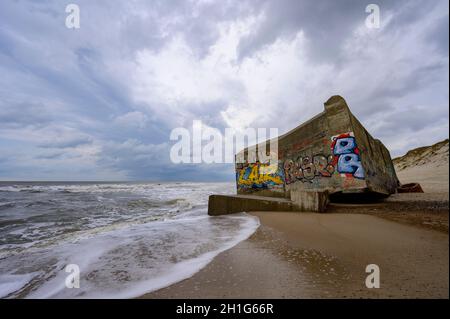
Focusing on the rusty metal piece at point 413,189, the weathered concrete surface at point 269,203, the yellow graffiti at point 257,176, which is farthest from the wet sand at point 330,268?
the rusty metal piece at point 413,189

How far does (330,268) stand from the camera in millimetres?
2088

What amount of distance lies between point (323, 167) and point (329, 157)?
0.43 m

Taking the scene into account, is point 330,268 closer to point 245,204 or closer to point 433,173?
point 245,204

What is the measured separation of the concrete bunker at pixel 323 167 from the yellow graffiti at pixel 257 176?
610 mm

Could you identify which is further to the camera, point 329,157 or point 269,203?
point 329,157

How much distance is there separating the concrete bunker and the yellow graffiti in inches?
24.0

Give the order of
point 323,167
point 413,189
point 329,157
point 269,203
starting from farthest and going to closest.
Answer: point 413,189 < point 323,167 < point 329,157 < point 269,203

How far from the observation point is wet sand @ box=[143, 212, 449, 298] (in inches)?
60.4

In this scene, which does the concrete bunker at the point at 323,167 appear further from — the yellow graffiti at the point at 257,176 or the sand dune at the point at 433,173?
the sand dune at the point at 433,173

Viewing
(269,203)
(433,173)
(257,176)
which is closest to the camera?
(269,203)

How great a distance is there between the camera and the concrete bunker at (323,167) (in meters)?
6.11

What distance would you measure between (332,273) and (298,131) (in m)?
7.18

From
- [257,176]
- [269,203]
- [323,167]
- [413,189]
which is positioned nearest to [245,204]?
[269,203]
